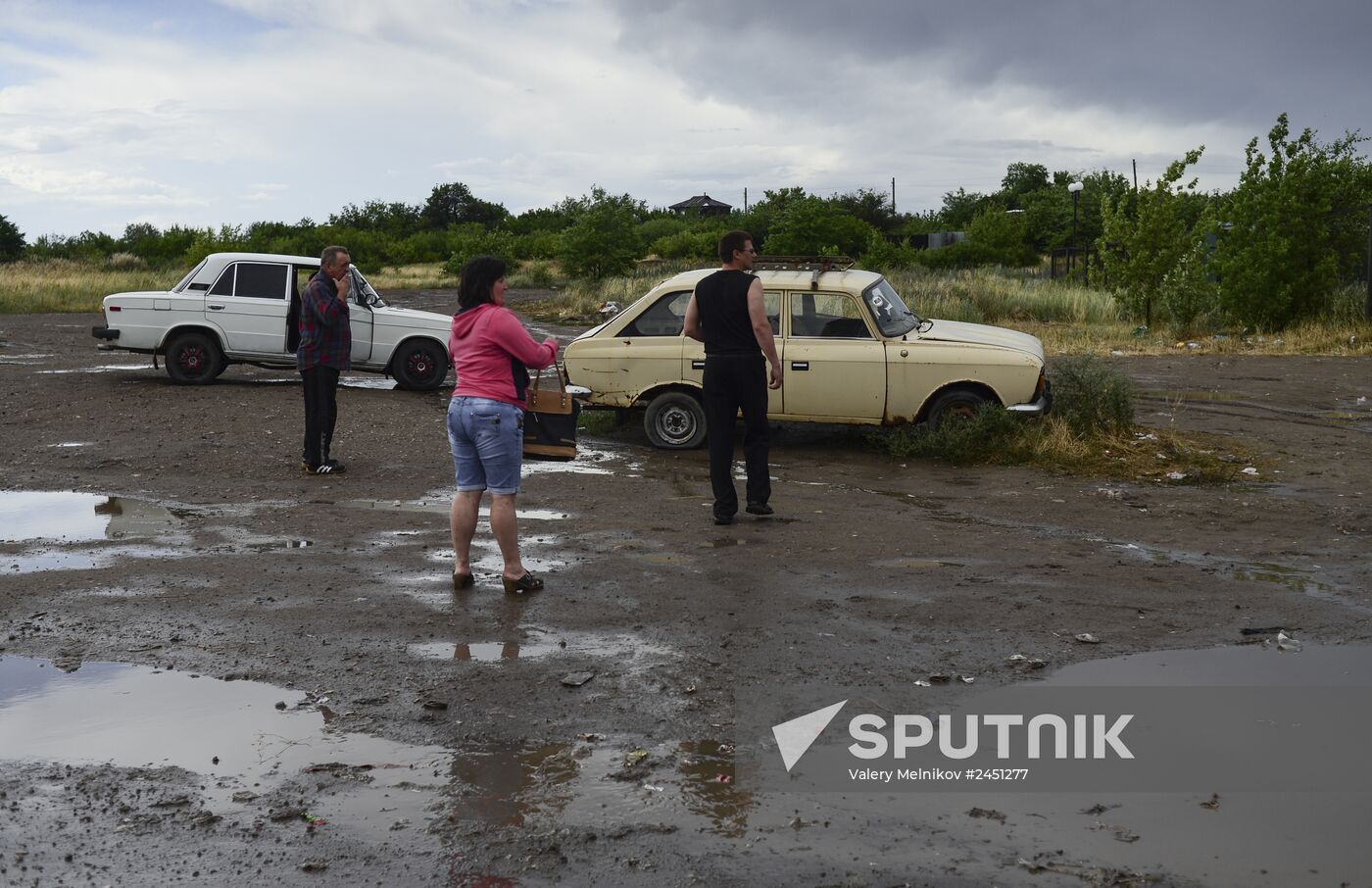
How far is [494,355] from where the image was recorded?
6609 mm

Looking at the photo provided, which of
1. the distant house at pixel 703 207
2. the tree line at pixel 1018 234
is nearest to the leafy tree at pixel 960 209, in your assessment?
the tree line at pixel 1018 234

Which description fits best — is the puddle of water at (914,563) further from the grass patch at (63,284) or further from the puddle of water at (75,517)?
the grass patch at (63,284)

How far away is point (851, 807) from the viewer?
4.03 m

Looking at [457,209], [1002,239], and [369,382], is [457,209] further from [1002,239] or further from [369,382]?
[369,382]

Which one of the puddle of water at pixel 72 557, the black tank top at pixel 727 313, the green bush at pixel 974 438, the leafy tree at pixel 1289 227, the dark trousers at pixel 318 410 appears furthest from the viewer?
the leafy tree at pixel 1289 227

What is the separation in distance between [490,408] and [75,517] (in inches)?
158

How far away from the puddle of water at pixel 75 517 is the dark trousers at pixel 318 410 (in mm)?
1518

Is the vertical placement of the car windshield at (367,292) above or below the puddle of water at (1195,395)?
above

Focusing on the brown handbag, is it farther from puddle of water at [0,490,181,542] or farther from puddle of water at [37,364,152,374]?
puddle of water at [37,364,152,374]

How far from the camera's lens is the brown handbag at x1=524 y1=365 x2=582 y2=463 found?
734 cm

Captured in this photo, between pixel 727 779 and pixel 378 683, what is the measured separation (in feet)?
5.80

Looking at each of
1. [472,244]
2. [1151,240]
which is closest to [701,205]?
[472,244]

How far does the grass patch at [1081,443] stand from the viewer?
35.8ft

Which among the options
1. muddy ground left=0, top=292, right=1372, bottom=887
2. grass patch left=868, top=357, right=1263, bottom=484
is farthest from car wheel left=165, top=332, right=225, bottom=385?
grass patch left=868, top=357, right=1263, bottom=484
